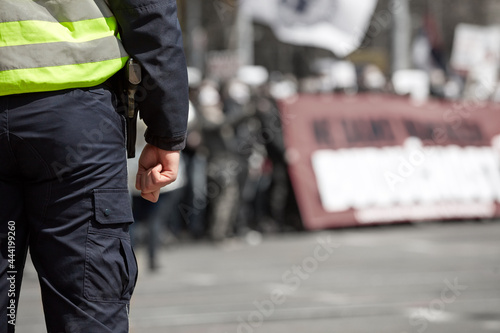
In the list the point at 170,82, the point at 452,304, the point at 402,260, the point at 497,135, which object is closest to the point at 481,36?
the point at 497,135

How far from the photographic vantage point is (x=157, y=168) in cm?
269

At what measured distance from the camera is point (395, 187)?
42.2ft

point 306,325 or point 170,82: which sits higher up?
point 170,82

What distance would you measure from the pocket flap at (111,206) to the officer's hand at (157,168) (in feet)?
0.45

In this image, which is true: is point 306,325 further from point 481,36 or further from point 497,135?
point 481,36

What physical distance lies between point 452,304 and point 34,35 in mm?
4938

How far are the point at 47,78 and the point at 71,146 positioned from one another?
19cm

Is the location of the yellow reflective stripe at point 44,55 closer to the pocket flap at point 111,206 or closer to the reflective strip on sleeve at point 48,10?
the reflective strip on sleeve at point 48,10

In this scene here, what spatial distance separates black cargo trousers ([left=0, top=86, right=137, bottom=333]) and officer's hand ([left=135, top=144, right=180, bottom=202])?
0.17 metres

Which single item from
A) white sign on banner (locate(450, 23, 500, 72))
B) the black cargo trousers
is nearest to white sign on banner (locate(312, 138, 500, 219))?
white sign on banner (locate(450, 23, 500, 72))

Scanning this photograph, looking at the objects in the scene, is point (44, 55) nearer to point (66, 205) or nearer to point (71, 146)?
point (71, 146)

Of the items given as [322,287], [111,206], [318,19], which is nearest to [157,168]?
[111,206]

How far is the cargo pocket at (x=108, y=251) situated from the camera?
2475 millimetres

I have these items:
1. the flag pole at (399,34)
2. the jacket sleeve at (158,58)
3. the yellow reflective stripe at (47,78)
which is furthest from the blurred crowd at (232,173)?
the yellow reflective stripe at (47,78)
